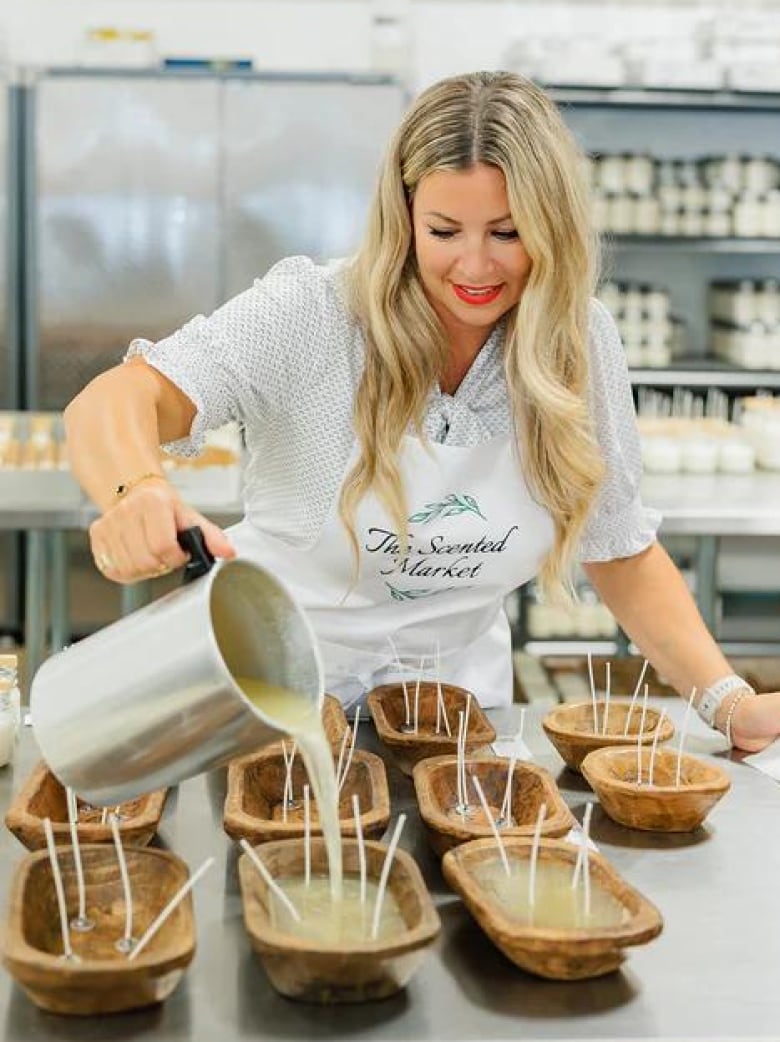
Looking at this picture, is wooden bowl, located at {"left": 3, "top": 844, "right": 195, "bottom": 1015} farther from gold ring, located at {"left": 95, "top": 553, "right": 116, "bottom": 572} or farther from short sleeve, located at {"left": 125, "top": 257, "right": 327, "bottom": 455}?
short sleeve, located at {"left": 125, "top": 257, "right": 327, "bottom": 455}

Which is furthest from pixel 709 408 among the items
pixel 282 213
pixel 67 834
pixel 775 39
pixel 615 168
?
pixel 67 834

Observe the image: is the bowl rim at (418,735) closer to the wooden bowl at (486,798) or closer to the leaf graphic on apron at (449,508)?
the wooden bowl at (486,798)

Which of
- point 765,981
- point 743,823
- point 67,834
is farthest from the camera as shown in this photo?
point 743,823

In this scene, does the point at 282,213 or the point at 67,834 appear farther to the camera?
the point at 282,213

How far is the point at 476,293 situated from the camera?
1705 mm

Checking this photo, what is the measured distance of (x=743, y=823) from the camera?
156 cm

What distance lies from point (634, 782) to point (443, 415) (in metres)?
0.54

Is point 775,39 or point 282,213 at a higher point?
point 775,39

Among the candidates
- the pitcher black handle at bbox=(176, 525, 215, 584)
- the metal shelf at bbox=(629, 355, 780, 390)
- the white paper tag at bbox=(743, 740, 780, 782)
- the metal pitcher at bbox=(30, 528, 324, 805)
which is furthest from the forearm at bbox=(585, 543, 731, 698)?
the metal shelf at bbox=(629, 355, 780, 390)

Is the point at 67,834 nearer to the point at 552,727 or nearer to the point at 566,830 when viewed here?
the point at 566,830

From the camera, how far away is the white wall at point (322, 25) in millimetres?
5672

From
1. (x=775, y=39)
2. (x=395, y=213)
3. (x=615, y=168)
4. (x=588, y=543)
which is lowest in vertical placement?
(x=588, y=543)

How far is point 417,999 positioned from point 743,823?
21.5 inches

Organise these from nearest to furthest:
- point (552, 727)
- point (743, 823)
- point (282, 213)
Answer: point (743, 823), point (552, 727), point (282, 213)
